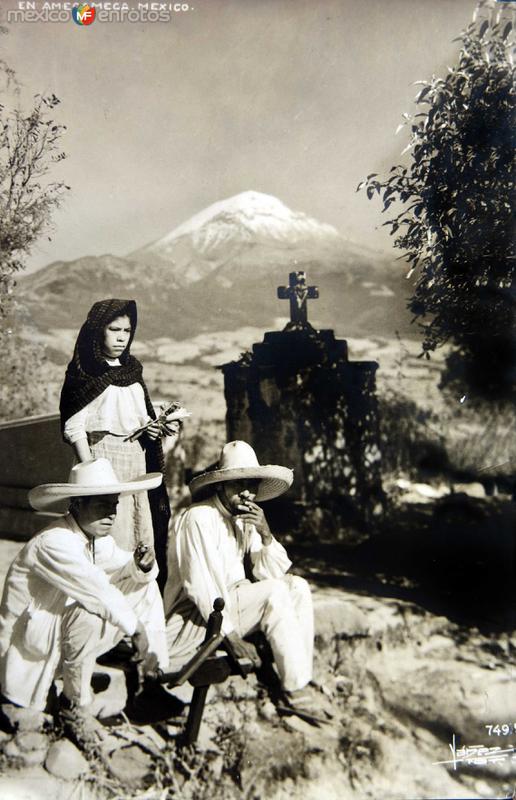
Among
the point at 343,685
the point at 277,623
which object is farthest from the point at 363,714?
the point at 277,623

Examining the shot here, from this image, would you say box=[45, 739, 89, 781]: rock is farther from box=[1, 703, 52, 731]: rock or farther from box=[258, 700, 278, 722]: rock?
box=[258, 700, 278, 722]: rock

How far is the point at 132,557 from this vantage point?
3496mm

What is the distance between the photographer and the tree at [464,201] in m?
4.18

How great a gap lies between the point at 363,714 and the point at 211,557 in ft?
3.93

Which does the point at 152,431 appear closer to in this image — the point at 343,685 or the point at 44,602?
the point at 44,602

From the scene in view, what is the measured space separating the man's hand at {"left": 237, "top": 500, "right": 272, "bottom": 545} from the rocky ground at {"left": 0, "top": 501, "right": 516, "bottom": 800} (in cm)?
43

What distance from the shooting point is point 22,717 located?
335 cm

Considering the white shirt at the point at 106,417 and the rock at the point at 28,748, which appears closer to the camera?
the rock at the point at 28,748

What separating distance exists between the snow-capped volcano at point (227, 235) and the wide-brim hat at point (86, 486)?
1229mm

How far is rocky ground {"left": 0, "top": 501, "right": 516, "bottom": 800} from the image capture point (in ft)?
11.3

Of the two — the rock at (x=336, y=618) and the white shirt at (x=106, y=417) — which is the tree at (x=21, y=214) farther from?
the rock at (x=336, y=618)

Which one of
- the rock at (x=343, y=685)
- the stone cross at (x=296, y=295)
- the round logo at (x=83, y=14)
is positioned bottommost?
the rock at (x=343, y=685)
